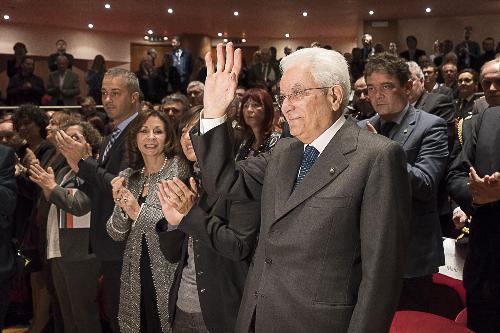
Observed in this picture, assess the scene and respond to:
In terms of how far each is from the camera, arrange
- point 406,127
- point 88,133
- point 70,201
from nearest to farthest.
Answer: point 406,127, point 70,201, point 88,133

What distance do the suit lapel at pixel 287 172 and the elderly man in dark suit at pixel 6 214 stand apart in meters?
1.79

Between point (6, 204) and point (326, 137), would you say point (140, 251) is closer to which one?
point (6, 204)

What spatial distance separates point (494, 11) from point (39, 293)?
1364cm

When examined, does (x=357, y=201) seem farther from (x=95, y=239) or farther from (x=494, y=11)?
(x=494, y=11)

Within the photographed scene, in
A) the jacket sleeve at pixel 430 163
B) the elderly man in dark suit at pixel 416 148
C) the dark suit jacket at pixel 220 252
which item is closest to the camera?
the dark suit jacket at pixel 220 252

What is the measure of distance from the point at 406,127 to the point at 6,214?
2008 mm

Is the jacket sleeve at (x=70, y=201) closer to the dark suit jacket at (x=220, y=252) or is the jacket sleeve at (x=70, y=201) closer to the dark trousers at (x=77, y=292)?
the dark trousers at (x=77, y=292)

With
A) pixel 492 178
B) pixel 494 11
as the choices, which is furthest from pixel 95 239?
pixel 494 11

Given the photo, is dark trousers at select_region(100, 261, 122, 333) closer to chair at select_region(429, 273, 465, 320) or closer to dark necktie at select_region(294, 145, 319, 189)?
chair at select_region(429, 273, 465, 320)

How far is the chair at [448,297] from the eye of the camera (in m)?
3.41

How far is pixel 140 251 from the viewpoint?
10.3 ft

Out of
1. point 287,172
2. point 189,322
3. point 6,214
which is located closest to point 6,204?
point 6,214

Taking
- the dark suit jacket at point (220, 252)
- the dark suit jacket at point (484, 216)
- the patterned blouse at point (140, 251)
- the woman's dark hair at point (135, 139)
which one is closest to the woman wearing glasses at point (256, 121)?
the woman's dark hair at point (135, 139)

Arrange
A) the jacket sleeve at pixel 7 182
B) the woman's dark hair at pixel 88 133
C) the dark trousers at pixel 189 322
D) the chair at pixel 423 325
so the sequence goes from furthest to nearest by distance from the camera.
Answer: the woman's dark hair at pixel 88 133 → the jacket sleeve at pixel 7 182 → the dark trousers at pixel 189 322 → the chair at pixel 423 325
